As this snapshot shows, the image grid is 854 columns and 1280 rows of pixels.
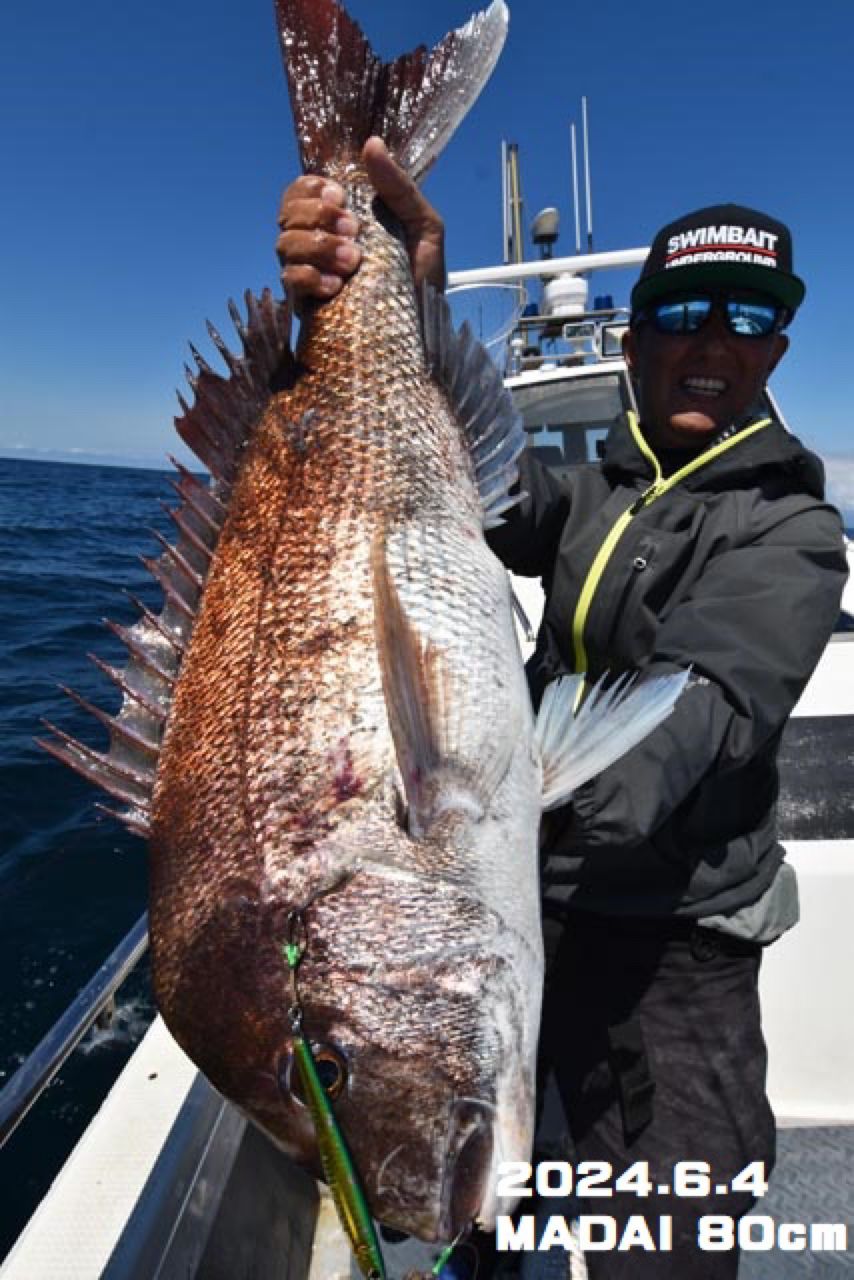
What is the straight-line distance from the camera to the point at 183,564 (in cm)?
174

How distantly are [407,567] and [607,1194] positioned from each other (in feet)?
5.13

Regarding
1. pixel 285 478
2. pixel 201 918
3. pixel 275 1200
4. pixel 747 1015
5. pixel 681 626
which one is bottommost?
pixel 275 1200

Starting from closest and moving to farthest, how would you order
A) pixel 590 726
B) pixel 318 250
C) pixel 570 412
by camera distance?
pixel 590 726 < pixel 318 250 < pixel 570 412

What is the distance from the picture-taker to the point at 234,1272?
1971 mm

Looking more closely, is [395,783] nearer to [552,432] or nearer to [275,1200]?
[275,1200]

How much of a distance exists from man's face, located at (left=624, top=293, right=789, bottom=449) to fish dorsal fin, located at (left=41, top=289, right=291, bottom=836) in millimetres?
875

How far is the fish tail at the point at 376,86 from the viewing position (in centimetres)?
196

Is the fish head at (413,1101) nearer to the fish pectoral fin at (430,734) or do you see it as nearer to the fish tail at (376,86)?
the fish pectoral fin at (430,734)

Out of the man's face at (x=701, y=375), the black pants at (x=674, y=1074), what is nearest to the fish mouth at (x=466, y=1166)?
the black pants at (x=674, y=1074)

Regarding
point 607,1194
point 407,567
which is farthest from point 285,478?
point 607,1194

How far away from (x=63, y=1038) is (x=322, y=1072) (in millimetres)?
849

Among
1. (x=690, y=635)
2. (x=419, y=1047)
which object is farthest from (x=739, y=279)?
(x=419, y=1047)

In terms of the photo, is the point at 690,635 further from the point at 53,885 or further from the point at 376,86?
the point at 53,885

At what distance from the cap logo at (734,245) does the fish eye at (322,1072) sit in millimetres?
1756
